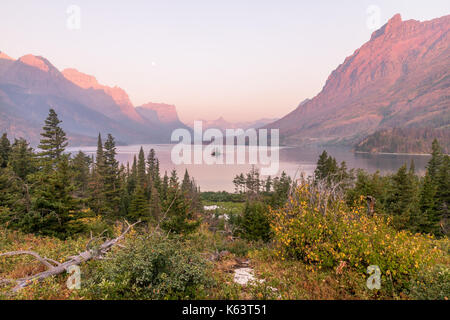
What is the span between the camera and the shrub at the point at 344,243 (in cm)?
564

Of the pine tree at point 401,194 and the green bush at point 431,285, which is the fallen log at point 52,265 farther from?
the pine tree at point 401,194

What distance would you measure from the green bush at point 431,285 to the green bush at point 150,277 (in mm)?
4645

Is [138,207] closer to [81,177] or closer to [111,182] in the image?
[111,182]

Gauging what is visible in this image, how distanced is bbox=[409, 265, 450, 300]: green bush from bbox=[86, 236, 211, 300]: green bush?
4.65m

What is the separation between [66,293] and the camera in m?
5.14

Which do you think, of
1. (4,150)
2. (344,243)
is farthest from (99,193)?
(344,243)

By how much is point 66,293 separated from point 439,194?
41.9 meters

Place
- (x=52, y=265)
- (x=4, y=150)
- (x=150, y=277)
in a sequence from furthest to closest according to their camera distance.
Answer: (x=4, y=150) → (x=52, y=265) → (x=150, y=277)

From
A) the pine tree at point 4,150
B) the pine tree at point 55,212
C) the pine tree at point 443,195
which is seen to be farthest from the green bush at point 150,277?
the pine tree at point 443,195

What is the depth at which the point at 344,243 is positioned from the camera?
21.0 ft

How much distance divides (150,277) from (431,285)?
6160mm

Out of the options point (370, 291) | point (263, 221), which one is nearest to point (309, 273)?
point (370, 291)
